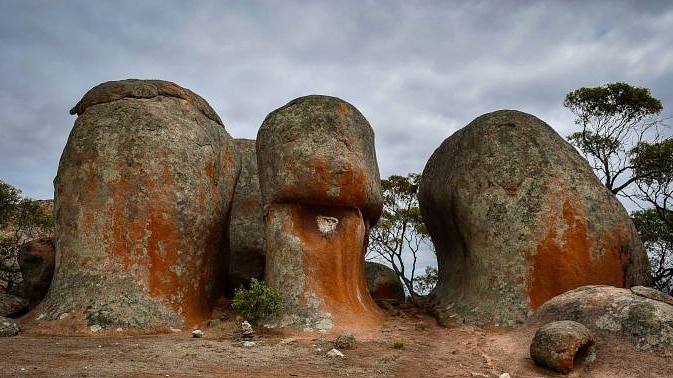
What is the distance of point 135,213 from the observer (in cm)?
1186

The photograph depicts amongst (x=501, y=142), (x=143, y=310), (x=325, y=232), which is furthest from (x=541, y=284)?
(x=143, y=310)

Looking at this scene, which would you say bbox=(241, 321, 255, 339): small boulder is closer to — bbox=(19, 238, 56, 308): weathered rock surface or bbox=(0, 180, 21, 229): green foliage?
bbox=(19, 238, 56, 308): weathered rock surface

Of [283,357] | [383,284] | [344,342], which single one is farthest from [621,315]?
[383,284]

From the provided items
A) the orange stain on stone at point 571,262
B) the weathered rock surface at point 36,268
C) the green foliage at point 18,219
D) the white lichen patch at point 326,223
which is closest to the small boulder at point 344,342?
the white lichen patch at point 326,223

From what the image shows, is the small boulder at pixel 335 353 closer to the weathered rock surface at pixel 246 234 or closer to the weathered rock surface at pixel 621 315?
the weathered rock surface at pixel 621 315

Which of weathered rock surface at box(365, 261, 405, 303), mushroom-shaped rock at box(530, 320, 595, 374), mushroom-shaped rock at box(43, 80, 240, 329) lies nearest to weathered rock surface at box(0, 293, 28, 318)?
mushroom-shaped rock at box(43, 80, 240, 329)

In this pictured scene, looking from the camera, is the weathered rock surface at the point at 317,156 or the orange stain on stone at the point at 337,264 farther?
the weathered rock surface at the point at 317,156

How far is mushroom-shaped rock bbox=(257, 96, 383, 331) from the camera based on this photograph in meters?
12.2

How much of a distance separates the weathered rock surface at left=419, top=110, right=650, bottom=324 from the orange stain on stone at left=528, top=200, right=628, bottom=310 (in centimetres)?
2

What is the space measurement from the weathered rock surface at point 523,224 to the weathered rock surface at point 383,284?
3.19 m

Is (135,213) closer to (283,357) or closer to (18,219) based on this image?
(283,357)

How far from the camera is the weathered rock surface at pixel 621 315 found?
28.7 ft

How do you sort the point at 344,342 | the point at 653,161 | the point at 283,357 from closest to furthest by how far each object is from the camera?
1. the point at 283,357
2. the point at 344,342
3. the point at 653,161

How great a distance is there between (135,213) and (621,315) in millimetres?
9108
